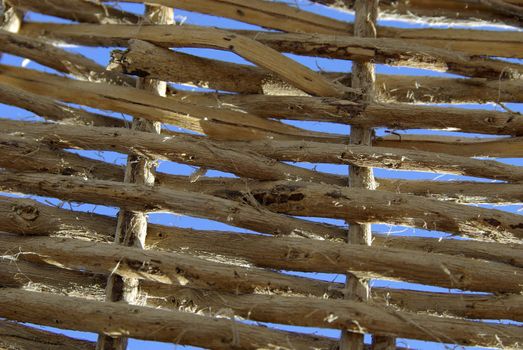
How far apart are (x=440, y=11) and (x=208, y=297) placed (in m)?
1.31

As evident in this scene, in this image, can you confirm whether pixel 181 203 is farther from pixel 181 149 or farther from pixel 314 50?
pixel 314 50

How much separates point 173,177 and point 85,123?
0.35 metres

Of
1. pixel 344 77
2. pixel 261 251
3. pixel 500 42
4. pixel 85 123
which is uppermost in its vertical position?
pixel 500 42

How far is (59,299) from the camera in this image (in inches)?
74.8

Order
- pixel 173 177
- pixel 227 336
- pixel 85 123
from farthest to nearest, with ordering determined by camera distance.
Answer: pixel 85 123 < pixel 173 177 < pixel 227 336

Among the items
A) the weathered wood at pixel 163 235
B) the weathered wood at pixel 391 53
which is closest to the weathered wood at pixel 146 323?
the weathered wood at pixel 163 235

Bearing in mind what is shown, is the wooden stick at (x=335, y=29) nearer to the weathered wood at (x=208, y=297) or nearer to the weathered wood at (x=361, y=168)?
the weathered wood at (x=361, y=168)

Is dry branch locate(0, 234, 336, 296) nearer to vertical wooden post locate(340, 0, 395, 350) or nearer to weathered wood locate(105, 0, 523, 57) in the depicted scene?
vertical wooden post locate(340, 0, 395, 350)

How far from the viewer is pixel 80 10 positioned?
2672 mm

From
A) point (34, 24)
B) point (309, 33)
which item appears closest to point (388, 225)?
point (309, 33)

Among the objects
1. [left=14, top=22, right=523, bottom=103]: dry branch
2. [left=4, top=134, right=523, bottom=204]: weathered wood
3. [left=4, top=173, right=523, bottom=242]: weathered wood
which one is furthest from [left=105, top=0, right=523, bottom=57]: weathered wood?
[left=4, top=173, right=523, bottom=242]: weathered wood

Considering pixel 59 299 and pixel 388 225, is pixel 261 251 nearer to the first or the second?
pixel 388 225

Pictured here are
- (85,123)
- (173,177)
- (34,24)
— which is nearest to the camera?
(173,177)

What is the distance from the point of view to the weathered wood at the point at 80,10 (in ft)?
8.71
